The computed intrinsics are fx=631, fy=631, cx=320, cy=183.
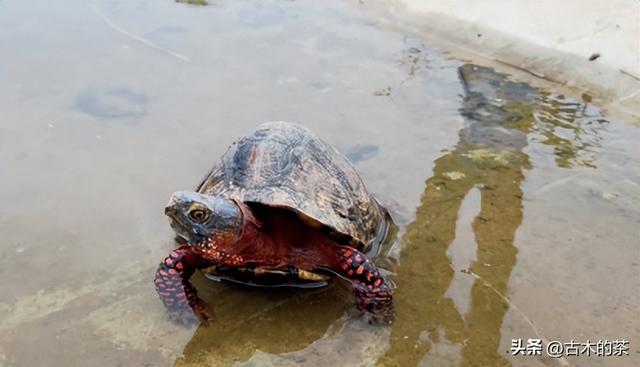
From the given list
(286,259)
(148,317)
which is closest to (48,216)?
(148,317)

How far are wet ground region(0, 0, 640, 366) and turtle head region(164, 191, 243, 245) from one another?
0.56m

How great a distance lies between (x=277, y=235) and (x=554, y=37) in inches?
182

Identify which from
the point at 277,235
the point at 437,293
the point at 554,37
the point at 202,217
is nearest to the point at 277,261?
Result: the point at 277,235

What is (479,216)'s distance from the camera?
4.04 meters

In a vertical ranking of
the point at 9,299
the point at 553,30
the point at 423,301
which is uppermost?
the point at 553,30

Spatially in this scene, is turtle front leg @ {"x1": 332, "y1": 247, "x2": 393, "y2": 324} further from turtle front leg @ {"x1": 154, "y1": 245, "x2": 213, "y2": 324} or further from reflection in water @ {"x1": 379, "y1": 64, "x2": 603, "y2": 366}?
turtle front leg @ {"x1": 154, "y1": 245, "x2": 213, "y2": 324}

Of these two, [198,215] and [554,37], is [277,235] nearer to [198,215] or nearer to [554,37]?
[198,215]

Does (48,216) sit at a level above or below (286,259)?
below

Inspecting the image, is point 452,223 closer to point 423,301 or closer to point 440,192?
point 440,192

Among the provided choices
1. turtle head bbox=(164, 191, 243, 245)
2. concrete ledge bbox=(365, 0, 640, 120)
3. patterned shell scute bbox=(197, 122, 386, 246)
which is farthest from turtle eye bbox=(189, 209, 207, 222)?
concrete ledge bbox=(365, 0, 640, 120)

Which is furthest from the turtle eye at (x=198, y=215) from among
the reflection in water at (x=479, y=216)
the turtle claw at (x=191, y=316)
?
the reflection in water at (x=479, y=216)

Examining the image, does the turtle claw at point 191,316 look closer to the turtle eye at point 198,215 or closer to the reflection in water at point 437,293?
the reflection in water at point 437,293

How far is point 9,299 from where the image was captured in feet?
10.5

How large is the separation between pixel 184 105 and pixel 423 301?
303 centimetres
